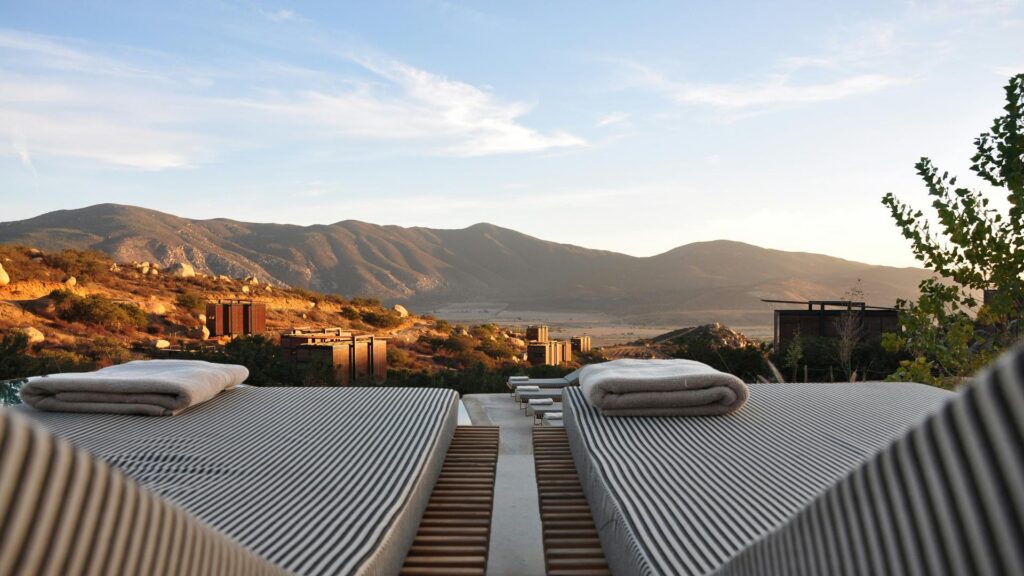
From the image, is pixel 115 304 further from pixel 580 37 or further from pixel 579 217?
pixel 579 217

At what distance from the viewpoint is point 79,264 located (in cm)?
2030

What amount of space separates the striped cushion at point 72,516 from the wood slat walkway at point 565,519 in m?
1.47

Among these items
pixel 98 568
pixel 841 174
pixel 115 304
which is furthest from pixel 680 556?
pixel 841 174

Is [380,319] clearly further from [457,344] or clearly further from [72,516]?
[72,516]

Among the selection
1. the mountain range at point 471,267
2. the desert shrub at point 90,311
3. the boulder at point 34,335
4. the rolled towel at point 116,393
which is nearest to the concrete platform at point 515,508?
the rolled towel at point 116,393

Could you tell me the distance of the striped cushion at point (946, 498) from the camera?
617mm

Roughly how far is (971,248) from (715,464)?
3.16 metres

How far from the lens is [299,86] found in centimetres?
2053

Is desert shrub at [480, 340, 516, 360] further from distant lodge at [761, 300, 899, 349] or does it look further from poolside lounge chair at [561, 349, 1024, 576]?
poolside lounge chair at [561, 349, 1024, 576]

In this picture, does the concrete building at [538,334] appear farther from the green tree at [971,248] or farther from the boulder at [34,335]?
the green tree at [971,248]

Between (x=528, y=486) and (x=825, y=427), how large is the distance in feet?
4.99

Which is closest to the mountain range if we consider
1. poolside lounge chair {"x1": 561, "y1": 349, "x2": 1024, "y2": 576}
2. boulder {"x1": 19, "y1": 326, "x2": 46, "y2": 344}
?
boulder {"x1": 19, "y1": 326, "x2": 46, "y2": 344}

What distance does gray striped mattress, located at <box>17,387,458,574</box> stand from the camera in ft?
6.08

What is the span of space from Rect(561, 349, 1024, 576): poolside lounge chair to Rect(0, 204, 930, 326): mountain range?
41.6 metres
